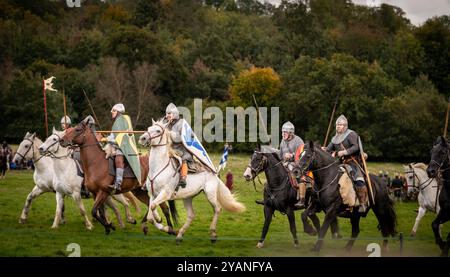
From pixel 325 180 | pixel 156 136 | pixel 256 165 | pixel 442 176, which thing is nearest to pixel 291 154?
pixel 256 165

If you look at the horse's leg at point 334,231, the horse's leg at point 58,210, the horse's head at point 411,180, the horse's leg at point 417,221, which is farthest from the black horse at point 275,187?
the horse's head at point 411,180

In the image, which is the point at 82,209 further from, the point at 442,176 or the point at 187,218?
the point at 442,176

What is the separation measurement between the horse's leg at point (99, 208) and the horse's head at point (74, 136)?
144cm

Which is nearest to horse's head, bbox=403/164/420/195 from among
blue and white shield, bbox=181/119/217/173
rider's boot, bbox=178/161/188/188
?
blue and white shield, bbox=181/119/217/173

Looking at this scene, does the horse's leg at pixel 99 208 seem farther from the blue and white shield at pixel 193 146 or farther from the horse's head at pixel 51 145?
the blue and white shield at pixel 193 146

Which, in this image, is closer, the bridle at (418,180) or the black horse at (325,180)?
the black horse at (325,180)

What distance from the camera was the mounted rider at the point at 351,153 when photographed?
18.7 meters

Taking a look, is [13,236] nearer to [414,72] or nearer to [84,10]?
[414,72]

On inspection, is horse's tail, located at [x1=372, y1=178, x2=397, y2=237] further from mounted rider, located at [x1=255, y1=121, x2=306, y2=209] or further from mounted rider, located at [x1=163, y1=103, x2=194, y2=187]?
mounted rider, located at [x1=163, y1=103, x2=194, y2=187]

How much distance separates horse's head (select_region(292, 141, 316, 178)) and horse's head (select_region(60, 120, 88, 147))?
19.0ft

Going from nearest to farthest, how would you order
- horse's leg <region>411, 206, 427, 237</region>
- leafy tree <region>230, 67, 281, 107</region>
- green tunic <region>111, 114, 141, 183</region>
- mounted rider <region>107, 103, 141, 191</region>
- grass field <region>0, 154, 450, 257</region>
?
grass field <region>0, 154, 450, 257</region> < mounted rider <region>107, 103, 141, 191</region> < green tunic <region>111, 114, 141, 183</region> < horse's leg <region>411, 206, 427, 237</region> < leafy tree <region>230, 67, 281, 107</region>

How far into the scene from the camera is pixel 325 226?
17891 millimetres

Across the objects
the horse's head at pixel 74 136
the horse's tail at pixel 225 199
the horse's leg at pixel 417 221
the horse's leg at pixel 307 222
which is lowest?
the horse's leg at pixel 417 221

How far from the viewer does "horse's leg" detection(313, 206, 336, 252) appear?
17688 millimetres
